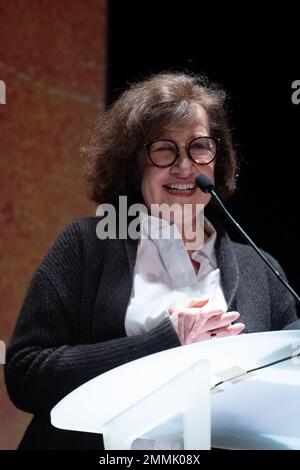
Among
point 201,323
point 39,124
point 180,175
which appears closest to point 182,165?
point 180,175

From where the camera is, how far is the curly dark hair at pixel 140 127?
135 centimetres

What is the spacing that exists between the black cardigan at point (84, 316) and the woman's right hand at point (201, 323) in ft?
0.08

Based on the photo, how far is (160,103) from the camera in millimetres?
1344

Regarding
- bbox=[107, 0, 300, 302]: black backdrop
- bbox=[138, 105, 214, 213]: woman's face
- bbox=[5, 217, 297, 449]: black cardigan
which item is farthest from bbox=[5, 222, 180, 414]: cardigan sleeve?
bbox=[107, 0, 300, 302]: black backdrop

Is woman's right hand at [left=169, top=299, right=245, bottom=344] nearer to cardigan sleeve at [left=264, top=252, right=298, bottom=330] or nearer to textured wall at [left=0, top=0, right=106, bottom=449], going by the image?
cardigan sleeve at [left=264, top=252, right=298, bottom=330]

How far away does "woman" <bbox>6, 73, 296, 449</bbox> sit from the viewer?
3.63 ft

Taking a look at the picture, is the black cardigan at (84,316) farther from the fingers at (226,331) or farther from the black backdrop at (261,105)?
the black backdrop at (261,105)

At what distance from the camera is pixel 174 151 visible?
4.29 ft

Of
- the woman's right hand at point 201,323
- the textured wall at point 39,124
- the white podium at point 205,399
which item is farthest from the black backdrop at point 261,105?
the white podium at point 205,399

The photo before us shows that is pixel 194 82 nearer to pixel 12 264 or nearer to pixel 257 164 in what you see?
pixel 257 164

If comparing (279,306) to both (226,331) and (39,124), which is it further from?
(39,124)

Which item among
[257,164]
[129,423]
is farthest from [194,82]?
[129,423]

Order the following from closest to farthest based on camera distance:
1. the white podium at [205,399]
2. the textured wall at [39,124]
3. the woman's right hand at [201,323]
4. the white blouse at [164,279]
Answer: the white podium at [205,399] → the woman's right hand at [201,323] → the white blouse at [164,279] → the textured wall at [39,124]

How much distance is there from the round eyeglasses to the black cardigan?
16 centimetres
